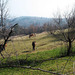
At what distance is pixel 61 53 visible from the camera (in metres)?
12.7

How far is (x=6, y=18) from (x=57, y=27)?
6615mm

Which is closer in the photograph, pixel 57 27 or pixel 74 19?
pixel 74 19

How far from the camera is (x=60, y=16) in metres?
12.5

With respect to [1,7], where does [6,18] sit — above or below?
below

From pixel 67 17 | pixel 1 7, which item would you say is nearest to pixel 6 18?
pixel 1 7

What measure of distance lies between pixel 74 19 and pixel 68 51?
3.73 meters

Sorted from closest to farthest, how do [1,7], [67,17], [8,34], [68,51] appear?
[8,34]
[67,17]
[68,51]
[1,7]

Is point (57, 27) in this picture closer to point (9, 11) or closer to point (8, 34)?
point (8, 34)

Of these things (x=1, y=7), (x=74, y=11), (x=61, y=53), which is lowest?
(x=61, y=53)

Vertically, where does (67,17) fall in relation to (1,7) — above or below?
below

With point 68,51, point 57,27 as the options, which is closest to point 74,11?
point 57,27

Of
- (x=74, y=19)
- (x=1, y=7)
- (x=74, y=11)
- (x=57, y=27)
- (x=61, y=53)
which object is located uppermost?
(x=1, y=7)

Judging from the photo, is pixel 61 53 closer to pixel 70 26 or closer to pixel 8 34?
pixel 70 26

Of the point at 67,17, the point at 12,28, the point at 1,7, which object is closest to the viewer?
the point at 12,28
